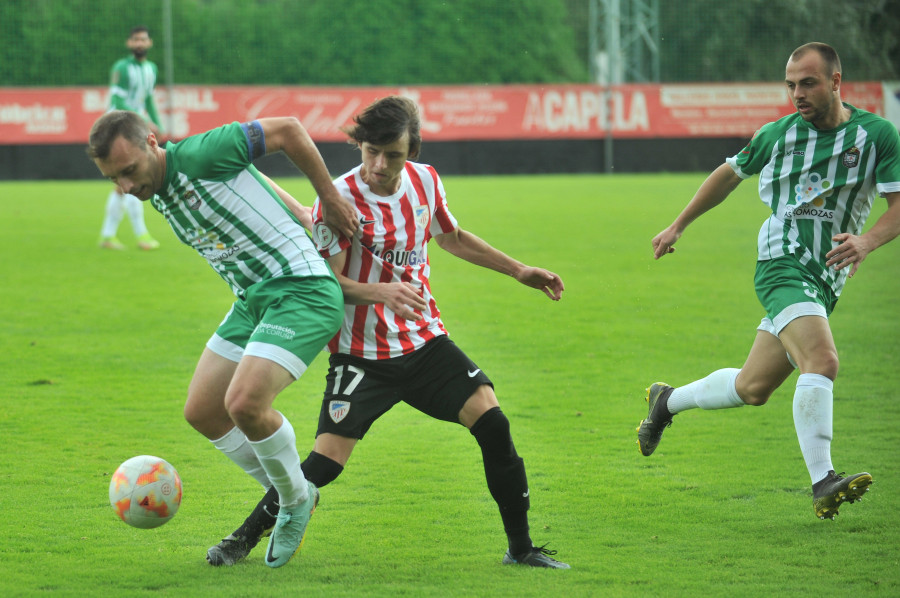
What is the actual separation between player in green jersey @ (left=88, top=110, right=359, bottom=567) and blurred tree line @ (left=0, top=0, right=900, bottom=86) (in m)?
27.1

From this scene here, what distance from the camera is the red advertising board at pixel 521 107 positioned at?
982 inches

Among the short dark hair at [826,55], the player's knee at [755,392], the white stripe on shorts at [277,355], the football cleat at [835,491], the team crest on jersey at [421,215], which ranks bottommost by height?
the football cleat at [835,491]

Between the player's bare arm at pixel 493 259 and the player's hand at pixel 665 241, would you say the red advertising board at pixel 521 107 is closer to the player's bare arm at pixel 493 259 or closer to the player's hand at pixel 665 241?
the player's hand at pixel 665 241

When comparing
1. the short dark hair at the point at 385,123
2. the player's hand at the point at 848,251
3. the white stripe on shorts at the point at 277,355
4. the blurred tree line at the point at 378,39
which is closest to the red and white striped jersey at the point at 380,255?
the short dark hair at the point at 385,123

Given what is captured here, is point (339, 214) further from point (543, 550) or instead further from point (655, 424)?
point (655, 424)

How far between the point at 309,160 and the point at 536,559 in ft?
5.67

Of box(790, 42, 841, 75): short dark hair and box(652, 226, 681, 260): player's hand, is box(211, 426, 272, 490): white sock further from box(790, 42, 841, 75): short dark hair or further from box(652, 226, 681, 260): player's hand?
box(790, 42, 841, 75): short dark hair

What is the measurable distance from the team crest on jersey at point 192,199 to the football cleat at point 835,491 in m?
2.70

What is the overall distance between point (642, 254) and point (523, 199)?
669 cm

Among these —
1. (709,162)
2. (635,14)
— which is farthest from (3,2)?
(709,162)

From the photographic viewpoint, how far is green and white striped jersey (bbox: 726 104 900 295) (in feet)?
15.0

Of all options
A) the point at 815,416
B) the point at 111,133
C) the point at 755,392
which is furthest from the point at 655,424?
the point at 111,133

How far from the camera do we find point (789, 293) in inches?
179

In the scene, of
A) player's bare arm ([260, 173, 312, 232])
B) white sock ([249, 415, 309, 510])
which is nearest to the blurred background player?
player's bare arm ([260, 173, 312, 232])
